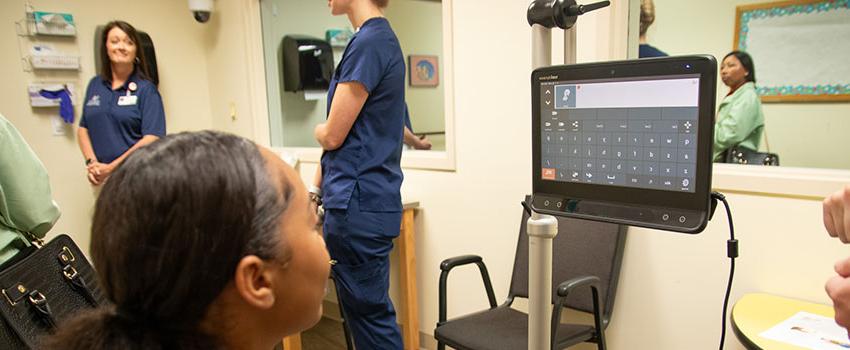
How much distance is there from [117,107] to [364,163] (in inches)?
73.7

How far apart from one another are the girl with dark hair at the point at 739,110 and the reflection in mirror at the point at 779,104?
38cm

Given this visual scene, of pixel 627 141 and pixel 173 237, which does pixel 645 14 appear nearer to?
pixel 627 141

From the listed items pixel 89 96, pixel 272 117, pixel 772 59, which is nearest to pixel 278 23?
pixel 272 117

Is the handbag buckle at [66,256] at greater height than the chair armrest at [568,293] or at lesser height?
greater

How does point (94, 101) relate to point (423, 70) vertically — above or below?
below

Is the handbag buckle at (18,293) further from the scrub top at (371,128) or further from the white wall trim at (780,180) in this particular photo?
the white wall trim at (780,180)

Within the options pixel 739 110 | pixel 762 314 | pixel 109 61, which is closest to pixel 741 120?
pixel 739 110

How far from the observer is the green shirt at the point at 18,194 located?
1.30 m

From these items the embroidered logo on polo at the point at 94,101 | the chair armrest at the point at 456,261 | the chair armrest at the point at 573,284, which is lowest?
the chair armrest at the point at 456,261

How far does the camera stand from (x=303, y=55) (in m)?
3.15

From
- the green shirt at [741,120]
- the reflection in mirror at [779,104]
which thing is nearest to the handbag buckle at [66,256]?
the green shirt at [741,120]

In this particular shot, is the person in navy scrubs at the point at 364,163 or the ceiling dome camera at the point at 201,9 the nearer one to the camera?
the person in navy scrubs at the point at 364,163

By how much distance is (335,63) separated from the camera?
326 cm

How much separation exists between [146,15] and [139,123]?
2.55ft
